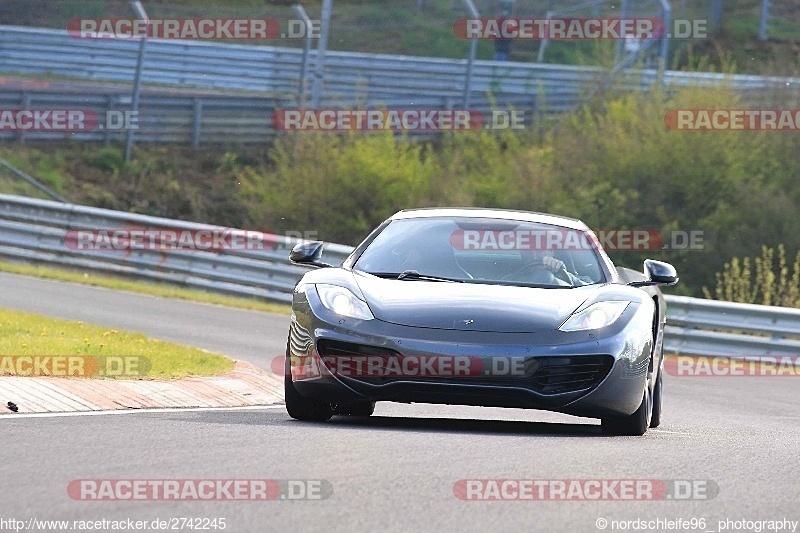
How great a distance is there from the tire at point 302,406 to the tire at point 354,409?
0.38 m

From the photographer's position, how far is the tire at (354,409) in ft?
32.3

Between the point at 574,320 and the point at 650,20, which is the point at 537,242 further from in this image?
the point at 650,20

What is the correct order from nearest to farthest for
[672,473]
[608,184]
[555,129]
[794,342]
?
[672,473] → [794,342] → [608,184] → [555,129]

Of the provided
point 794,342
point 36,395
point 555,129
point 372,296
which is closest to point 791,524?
point 372,296

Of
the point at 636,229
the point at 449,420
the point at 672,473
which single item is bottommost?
the point at 636,229

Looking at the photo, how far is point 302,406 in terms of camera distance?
922cm

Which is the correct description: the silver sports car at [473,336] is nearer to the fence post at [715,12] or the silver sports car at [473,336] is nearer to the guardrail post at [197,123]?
the guardrail post at [197,123]

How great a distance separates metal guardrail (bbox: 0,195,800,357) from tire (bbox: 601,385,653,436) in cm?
963

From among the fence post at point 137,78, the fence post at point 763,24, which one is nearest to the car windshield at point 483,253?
the fence post at point 137,78

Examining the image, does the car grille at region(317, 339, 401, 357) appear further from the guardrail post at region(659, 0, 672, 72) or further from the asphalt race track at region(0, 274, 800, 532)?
the guardrail post at region(659, 0, 672, 72)

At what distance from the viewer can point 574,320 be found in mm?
8773

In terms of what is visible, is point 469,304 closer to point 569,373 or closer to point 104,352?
point 569,373

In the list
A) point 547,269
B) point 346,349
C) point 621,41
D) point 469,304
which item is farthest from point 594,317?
point 621,41

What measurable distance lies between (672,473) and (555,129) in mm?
24872
